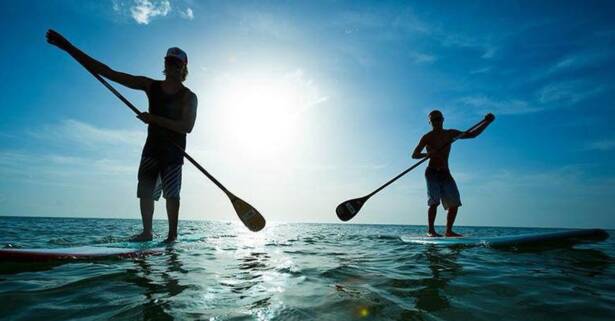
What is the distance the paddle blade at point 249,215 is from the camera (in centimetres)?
508

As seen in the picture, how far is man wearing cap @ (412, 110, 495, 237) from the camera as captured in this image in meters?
7.42

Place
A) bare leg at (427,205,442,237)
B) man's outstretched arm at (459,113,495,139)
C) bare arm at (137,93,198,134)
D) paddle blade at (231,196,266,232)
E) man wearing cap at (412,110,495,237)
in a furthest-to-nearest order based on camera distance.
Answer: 1. bare leg at (427,205,442,237)
2. man wearing cap at (412,110,495,237)
3. man's outstretched arm at (459,113,495,139)
4. paddle blade at (231,196,266,232)
5. bare arm at (137,93,198,134)

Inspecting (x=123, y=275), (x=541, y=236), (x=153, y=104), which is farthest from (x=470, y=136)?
(x=123, y=275)

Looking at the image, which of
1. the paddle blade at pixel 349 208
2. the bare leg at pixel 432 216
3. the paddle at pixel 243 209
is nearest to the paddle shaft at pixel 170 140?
the paddle at pixel 243 209

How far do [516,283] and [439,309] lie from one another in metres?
1.34

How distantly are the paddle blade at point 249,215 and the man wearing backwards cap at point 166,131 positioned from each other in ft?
3.00

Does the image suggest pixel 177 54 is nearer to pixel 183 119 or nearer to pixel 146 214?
pixel 183 119

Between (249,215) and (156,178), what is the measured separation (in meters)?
1.51

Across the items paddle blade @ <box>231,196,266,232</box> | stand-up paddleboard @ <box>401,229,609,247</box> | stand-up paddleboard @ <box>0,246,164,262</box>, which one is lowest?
stand-up paddleboard @ <box>0,246,164,262</box>

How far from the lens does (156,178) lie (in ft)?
16.2

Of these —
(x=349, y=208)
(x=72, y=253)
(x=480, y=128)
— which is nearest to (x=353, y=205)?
(x=349, y=208)

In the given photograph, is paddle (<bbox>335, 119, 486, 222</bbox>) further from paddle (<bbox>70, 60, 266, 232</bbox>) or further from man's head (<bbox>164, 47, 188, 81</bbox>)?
man's head (<bbox>164, 47, 188, 81</bbox>)

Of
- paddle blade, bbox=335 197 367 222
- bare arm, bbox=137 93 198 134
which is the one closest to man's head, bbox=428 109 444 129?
paddle blade, bbox=335 197 367 222

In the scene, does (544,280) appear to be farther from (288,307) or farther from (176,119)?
(176,119)
